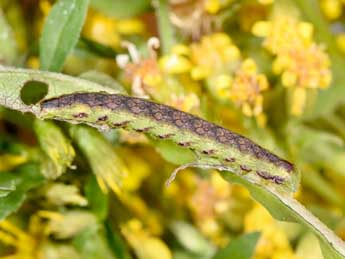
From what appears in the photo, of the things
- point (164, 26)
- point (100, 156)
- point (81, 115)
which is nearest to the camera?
point (81, 115)

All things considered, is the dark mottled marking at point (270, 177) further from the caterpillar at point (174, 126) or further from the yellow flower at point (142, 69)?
the yellow flower at point (142, 69)

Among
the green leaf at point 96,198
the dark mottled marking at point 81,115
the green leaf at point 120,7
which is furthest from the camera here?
the green leaf at point 120,7

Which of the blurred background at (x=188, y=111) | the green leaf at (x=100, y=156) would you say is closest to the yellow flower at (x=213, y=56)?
the blurred background at (x=188, y=111)

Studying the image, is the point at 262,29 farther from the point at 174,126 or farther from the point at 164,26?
the point at 174,126

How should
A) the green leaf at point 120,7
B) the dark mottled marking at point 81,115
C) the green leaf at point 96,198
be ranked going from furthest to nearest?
1. the green leaf at point 120,7
2. the green leaf at point 96,198
3. the dark mottled marking at point 81,115

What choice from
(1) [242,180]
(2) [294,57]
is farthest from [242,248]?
(2) [294,57]

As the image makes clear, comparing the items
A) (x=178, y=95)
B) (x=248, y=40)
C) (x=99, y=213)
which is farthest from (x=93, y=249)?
(x=248, y=40)

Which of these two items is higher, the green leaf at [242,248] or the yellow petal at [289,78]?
the yellow petal at [289,78]

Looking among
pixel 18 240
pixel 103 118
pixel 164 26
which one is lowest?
pixel 18 240

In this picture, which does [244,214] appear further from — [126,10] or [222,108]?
[126,10]

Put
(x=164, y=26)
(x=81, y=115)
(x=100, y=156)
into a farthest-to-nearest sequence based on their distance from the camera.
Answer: (x=164, y=26), (x=100, y=156), (x=81, y=115)
